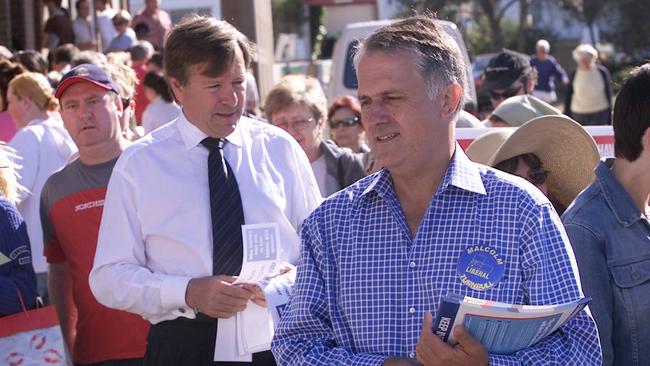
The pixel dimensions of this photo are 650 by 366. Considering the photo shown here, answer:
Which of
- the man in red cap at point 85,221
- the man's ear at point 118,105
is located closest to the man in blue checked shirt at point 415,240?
the man in red cap at point 85,221

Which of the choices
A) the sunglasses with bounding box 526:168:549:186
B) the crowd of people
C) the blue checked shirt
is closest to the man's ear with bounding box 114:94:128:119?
the crowd of people

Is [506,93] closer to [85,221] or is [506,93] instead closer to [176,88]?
[85,221]

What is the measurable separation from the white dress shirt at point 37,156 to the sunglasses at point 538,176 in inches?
136

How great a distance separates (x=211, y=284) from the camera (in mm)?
4172

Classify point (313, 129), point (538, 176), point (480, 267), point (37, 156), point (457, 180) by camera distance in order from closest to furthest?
1. point (480, 267)
2. point (457, 180)
3. point (538, 176)
4. point (313, 129)
5. point (37, 156)

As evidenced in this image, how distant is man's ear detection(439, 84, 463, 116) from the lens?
329 cm

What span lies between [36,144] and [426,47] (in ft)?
15.2

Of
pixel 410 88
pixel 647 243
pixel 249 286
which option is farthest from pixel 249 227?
pixel 647 243

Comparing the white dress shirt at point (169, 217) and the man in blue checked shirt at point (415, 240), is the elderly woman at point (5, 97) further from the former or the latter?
the man in blue checked shirt at point (415, 240)

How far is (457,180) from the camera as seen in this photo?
10.6ft

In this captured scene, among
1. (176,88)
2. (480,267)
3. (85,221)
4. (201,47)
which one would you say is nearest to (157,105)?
(85,221)

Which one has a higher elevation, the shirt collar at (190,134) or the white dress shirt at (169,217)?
the shirt collar at (190,134)

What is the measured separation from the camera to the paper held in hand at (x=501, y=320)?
2869 millimetres

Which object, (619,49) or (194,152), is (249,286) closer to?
(194,152)
